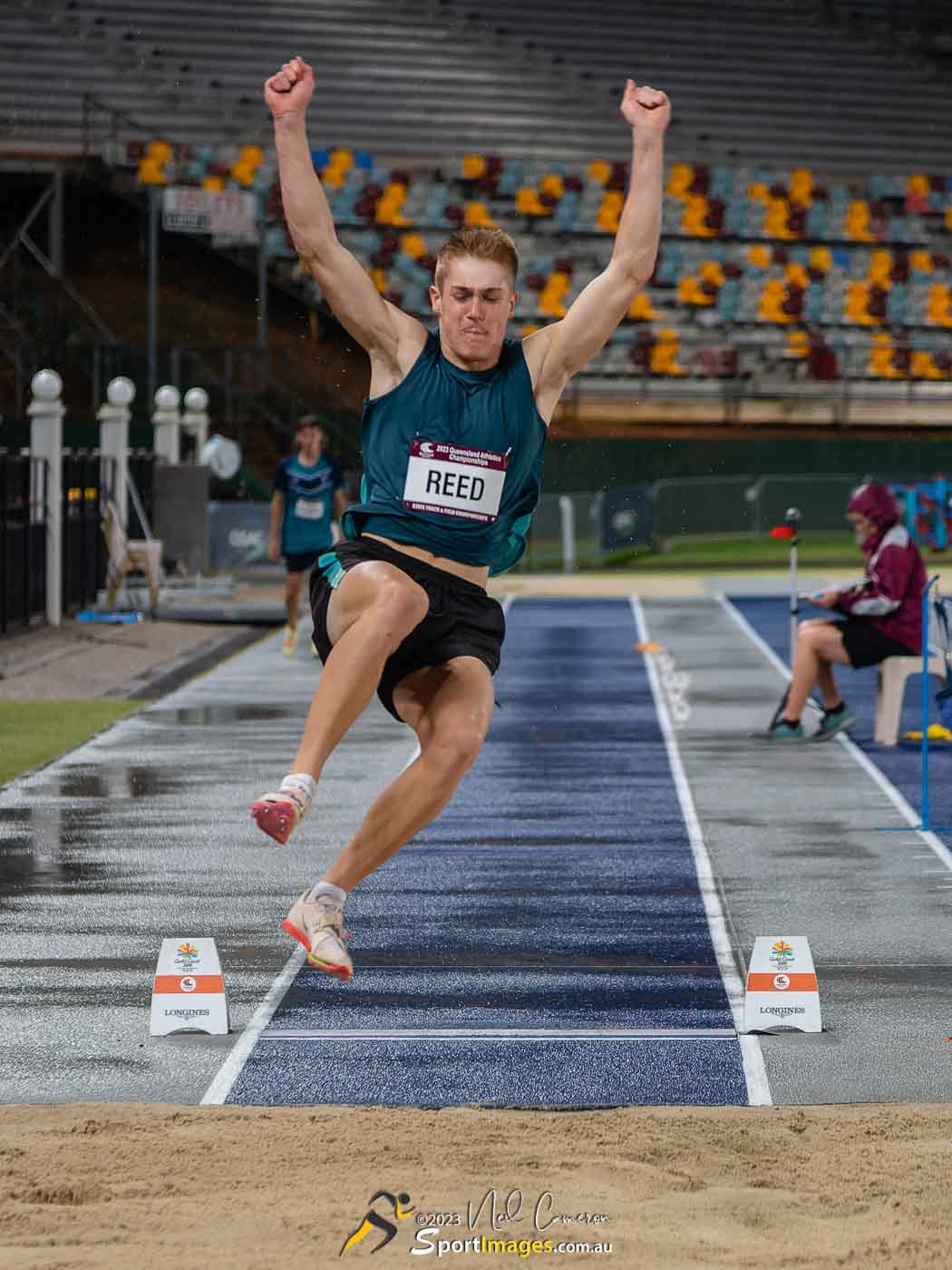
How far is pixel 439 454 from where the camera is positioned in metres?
5.39

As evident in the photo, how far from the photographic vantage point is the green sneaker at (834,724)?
43.2 ft

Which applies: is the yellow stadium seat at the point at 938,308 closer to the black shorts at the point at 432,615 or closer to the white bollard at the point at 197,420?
the white bollard at the point at 197,420

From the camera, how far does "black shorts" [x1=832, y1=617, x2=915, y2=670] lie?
499 inches

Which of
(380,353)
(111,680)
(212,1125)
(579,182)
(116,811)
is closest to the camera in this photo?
(212,1125)

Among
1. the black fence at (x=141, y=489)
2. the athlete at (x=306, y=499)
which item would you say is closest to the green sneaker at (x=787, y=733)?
the athlete at (x=306, y=499)

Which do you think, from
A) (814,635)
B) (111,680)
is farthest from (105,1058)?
(111,680)

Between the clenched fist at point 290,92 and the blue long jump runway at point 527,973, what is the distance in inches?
102

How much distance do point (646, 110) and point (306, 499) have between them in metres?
11.5

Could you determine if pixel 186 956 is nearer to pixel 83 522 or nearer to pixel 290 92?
pixel 290 92

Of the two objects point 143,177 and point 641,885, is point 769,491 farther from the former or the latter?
point 641,885

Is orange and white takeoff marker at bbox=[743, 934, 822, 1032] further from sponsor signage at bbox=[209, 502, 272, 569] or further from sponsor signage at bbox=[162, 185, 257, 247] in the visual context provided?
sponsor signage at bbox=[162, 185, 257, 247]

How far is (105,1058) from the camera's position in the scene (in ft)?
19.3

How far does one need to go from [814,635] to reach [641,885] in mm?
4426

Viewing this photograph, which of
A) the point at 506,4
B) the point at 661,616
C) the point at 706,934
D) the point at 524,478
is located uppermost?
the point at 506,4
